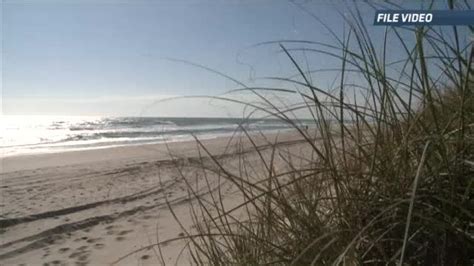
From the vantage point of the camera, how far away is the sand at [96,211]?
379 centimetres

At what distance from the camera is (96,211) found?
5.66 m

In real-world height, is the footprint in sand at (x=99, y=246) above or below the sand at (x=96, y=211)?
below

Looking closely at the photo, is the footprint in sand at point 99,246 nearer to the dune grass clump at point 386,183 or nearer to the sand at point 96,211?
the sand at point 96,211

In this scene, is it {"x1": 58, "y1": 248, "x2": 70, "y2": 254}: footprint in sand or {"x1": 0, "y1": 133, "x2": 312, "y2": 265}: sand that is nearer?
{"x1": 0, "y1": 133, "x2": 312, "y2": 265}: sand

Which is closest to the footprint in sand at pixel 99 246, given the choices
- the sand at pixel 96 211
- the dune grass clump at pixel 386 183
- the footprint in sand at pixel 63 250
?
the sand at pixel 96 211

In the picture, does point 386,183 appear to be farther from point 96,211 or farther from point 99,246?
point 96,211

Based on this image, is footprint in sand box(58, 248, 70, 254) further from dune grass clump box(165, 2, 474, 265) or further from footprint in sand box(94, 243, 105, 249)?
dune grass clump box(165, 2, 474, 265)

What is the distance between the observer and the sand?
379 cm

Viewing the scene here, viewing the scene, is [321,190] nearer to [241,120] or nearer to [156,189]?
[241,120]

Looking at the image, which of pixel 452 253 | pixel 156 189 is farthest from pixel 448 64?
pixel 156 189

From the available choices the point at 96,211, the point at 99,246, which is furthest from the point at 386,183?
the point at 96,211

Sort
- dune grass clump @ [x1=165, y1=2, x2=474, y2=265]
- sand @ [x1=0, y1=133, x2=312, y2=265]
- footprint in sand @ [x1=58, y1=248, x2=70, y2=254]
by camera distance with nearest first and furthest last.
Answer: dune grass clump @ [x1=165, y1=2, x2=474, y2=265] < sand @ [x1=0, y1=133, x2=312, y2=265] < footprint in sand @ [x1=58, y1=248, x2=70, y2=254]

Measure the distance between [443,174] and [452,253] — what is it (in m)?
0.22

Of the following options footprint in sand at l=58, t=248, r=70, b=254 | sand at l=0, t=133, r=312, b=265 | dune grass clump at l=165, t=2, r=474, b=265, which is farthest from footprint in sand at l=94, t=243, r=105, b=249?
dune grass clump at l=165, t=2, r=474, b=265
